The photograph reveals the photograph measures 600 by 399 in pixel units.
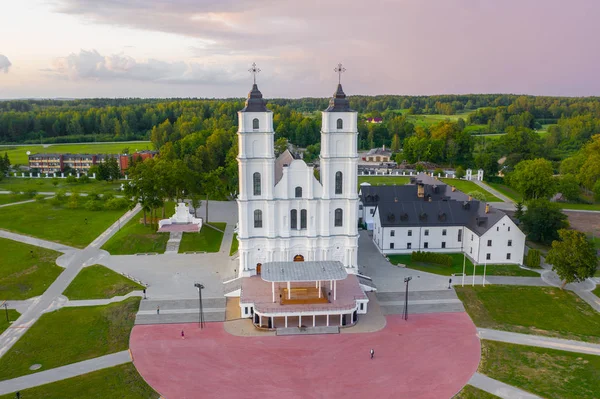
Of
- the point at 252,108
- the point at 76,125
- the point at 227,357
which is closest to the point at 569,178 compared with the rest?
the point at 252,108

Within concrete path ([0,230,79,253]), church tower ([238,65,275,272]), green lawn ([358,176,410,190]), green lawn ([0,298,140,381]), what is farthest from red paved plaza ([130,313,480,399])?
green lawn ([358,176,410,190])

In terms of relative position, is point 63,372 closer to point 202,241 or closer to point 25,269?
point 25,269

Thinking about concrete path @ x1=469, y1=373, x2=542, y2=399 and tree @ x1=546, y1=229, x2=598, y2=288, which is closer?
concrete path @ x1=469, y1=373, x2=542, y2=399

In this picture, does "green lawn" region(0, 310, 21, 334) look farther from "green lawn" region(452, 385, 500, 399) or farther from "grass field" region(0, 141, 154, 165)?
"grass field" region(0, 141, 154, 165)

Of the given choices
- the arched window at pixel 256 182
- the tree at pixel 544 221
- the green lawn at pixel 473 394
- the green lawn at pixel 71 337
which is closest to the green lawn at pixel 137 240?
the green lawn at pixel 71 337

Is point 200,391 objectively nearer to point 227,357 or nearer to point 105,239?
point 227,357
